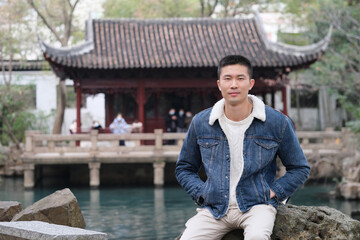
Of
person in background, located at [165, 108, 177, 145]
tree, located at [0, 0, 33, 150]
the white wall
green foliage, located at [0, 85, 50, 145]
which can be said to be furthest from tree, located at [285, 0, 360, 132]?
green foliage, located at [0, 85, 50, 145]

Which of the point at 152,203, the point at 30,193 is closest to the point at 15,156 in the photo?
the point at 30,193

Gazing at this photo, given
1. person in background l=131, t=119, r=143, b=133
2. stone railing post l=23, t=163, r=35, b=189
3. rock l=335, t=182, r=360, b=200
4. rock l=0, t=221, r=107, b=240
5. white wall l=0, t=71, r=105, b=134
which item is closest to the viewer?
rock l=0, t=221, r=107, b=240

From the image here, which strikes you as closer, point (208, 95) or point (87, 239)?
point (87, 239)

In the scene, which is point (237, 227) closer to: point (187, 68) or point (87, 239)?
point (87, 239)

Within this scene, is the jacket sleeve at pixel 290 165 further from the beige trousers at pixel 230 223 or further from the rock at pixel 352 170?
the rock at pixel 352 170

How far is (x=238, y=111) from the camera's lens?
371cm

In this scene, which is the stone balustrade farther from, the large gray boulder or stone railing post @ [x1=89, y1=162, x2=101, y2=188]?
the large gray boulder

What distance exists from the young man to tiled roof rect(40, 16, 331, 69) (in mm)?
15655

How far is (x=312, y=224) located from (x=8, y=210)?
4050 mm

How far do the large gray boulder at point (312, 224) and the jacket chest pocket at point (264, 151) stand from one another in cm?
54

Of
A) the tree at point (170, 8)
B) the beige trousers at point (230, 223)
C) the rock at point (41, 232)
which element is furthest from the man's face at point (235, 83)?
the tree at point (170, 8)

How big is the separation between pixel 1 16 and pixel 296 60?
967cm

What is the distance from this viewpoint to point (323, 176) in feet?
59.4

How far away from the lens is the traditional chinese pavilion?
1995 centimetres
